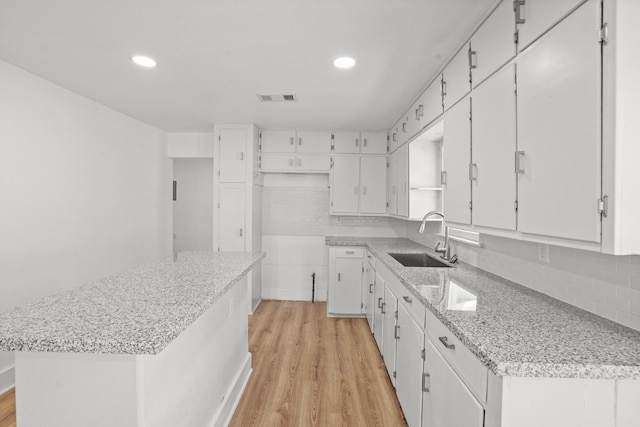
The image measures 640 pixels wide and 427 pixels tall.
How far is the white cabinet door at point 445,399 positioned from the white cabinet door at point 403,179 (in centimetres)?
199

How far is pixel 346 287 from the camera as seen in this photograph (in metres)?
4.09

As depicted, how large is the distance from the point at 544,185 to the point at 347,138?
3.31 meters

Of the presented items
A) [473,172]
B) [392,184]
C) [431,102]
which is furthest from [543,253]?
[392,184]

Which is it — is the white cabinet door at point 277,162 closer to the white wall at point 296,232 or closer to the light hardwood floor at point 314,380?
the white wall at point 296,232

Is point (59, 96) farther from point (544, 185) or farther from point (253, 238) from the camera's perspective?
point (544, 185)

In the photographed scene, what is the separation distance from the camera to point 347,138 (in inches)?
174

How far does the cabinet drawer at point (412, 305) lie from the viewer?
1.75 m

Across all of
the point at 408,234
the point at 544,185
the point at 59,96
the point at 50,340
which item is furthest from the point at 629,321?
the point at 59,96

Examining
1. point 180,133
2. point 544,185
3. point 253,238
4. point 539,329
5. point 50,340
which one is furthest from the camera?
point 180,133

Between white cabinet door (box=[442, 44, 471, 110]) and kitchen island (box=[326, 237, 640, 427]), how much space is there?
1299mm

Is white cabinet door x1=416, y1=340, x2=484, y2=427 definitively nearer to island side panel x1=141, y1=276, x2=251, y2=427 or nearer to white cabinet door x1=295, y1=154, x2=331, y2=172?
island side panel x1=141, y1=276, x2=251, y2=427

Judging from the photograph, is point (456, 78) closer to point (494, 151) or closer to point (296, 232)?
point (494, 151)

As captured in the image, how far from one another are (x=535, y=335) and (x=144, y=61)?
288 cm

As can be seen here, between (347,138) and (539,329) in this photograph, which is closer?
(539,329)
